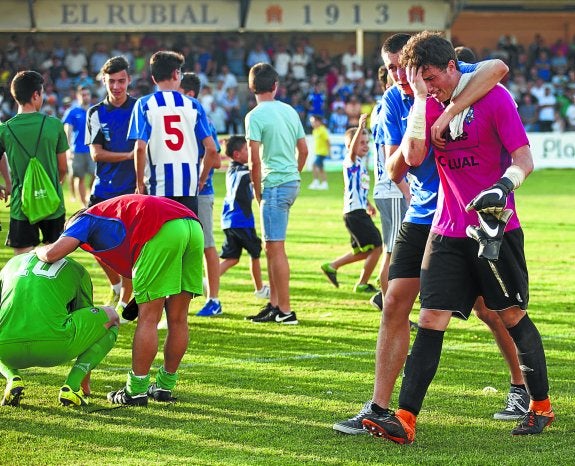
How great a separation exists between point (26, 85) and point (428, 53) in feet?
14.2

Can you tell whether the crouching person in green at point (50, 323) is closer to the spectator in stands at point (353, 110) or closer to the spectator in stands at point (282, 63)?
the spectator in stands at point (353, 110)

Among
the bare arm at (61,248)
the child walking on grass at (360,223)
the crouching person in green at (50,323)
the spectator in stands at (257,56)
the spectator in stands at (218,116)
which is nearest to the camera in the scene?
the bare arm at (61,248)

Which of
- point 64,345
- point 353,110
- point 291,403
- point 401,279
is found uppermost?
point 401,279

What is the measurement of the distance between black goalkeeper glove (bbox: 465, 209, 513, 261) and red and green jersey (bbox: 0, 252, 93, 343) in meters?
2.44

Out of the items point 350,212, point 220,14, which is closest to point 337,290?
point 350,212

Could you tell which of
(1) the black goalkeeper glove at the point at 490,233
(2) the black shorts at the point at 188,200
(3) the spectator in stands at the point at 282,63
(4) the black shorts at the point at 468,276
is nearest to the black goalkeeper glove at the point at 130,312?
(4) the black shorts at the point at 468,276

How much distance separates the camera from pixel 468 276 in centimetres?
571

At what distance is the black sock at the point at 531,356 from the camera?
579 cm

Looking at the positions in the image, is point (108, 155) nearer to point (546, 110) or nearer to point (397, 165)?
point (397, 165)

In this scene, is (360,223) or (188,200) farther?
(360,223)

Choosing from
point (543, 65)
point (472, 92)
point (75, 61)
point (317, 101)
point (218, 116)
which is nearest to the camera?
point (472, 92)

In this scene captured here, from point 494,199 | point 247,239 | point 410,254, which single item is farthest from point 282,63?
point 494,199

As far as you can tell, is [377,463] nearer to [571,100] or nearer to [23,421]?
[23,421]

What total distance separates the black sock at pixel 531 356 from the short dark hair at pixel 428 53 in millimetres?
1419
